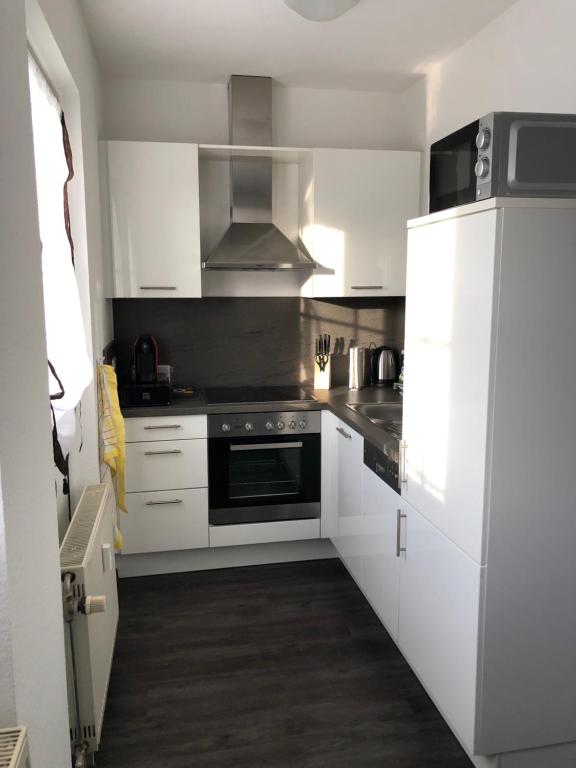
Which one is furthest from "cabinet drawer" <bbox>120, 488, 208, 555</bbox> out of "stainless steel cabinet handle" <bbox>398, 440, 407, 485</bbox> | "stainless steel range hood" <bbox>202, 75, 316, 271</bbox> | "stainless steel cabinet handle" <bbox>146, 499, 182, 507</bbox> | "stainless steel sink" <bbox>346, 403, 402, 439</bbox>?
"stainless steel cabinet handle" <bbox>398, 440, 407, 485</bbox>

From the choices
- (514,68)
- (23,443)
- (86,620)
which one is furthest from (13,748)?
(514,68)

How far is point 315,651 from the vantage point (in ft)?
8.66

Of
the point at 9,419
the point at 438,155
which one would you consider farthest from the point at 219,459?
the point at 9,419

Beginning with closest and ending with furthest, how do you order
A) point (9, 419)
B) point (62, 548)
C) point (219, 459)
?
point (9, 419) → point (62, 548) → point (219, 459)

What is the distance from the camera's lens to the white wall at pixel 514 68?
2.28 meters

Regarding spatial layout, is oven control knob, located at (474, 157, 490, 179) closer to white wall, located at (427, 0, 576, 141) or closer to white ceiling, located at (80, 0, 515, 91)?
white wall, located at (427, 0, 576, 141)

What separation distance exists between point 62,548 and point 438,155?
5.89 feet

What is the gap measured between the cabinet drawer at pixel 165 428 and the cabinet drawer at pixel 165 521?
288mm

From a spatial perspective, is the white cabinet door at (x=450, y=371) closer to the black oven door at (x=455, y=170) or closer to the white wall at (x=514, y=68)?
the black oven door at (x=455, y=170)

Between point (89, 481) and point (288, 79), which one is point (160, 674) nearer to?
point (89, 481)

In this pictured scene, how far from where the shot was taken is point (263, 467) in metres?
3.34

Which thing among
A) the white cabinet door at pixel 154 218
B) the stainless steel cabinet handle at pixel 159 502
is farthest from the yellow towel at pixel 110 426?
the white cabinet door at pixel 154 218

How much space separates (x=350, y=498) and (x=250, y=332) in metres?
1.24

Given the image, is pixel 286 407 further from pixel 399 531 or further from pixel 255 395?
pixel 399 531
